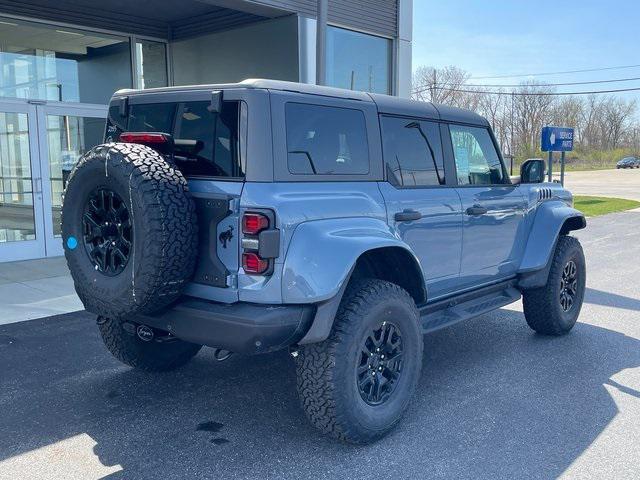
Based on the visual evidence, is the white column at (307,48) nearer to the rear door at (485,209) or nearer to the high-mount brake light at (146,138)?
the rear door at (485,209)

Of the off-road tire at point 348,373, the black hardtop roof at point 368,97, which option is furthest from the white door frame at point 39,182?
the off-road tire at point 348,373

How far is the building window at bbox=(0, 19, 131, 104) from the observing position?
386 inches

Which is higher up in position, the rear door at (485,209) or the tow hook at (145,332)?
the rear door at (485,209)

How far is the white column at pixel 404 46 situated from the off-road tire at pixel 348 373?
9094 mm

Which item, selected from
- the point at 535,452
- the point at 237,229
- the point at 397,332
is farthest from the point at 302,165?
the point at 535,452

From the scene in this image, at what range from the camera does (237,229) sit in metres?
3.29

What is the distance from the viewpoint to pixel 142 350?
4.55m

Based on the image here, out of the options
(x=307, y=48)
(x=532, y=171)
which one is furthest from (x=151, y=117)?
(x=307, y=48)

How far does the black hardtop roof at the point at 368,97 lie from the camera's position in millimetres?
3502

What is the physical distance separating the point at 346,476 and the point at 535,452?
1.10 metres

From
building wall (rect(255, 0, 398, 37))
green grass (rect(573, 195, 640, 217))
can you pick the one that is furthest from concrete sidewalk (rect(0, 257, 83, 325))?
green grass (rect(573, 195, 640, 217))

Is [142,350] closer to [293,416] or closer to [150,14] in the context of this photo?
[293,416]

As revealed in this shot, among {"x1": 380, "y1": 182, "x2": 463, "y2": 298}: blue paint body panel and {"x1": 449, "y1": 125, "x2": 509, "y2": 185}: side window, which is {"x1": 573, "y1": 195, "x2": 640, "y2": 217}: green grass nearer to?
{"x1": 449, "y1": 125, "x2": 509, "y2": 185}: side window

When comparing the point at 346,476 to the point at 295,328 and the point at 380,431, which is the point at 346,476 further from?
the point at 295,328
